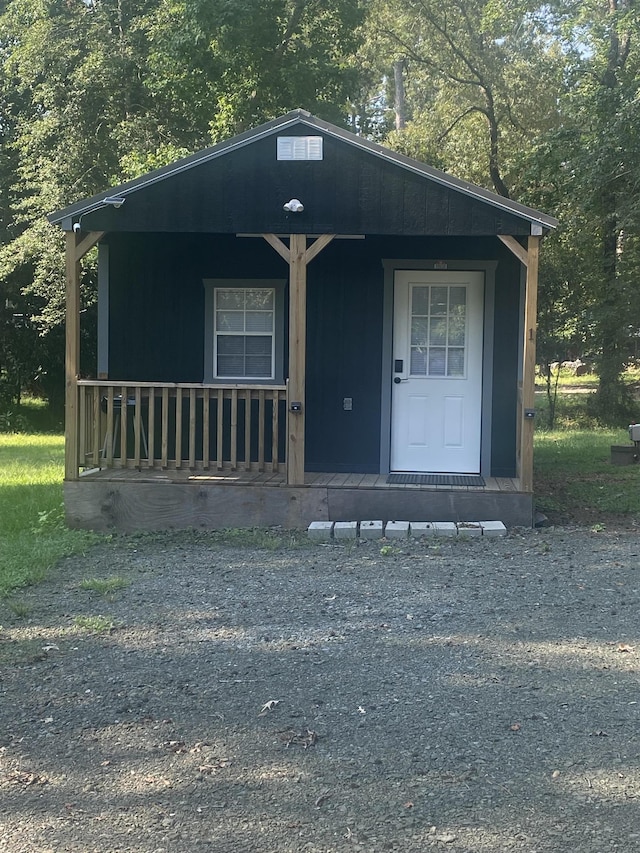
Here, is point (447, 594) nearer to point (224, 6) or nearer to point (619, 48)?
point (224, 6)

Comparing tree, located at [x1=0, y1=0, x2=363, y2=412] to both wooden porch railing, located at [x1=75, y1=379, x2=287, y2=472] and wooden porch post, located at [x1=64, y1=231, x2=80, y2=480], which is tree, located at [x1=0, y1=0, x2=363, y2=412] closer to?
wooden porch post, located at [x1=64, y1=231, x2=80, y2=480]

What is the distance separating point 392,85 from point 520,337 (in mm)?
29331

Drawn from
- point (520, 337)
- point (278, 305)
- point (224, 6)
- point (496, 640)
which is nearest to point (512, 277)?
point (520, 337)

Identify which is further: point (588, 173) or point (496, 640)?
point (588, 173)

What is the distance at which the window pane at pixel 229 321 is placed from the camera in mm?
9984

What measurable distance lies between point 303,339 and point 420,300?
74.2 inches

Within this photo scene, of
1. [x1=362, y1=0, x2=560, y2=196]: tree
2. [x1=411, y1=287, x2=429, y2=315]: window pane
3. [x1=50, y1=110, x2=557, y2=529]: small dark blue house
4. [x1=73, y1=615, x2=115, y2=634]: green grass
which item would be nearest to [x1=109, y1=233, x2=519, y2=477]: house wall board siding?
[x1=50, y1=110, x2=557, y2=529]: small dark blue house

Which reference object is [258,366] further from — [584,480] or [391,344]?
[584,480]

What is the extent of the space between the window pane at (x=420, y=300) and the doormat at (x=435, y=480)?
1.70 metres

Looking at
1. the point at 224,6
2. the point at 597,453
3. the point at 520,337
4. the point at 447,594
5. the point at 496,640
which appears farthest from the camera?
the point at 224,6

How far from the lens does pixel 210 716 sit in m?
4.11

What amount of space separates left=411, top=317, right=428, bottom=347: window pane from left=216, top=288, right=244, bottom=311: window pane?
1.83 meters

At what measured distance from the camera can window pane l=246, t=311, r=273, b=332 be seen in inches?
393

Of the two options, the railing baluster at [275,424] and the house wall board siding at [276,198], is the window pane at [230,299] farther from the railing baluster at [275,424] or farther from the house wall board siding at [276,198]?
the railing baluster at [275,424]
